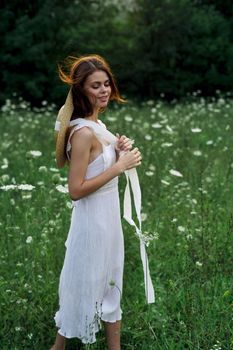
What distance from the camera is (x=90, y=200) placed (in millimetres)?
3115

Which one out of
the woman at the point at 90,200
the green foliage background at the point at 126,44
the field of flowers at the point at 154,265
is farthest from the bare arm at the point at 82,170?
the green foliage background at the point at 126,44

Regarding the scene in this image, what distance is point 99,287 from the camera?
3.18m

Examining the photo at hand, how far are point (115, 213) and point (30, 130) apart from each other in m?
6.03

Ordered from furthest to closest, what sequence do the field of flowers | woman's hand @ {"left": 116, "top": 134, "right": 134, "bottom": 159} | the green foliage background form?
1. the green foliage background
2. the field of flowers
3. woman's hand @ {"left": 116, "top": 134, "right": 134, "bottom": 159}

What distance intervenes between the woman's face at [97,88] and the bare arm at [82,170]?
0.53 feet

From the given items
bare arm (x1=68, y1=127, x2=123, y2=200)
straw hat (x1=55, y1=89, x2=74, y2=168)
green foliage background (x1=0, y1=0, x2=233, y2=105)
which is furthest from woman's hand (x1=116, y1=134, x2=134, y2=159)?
green foliage background (x1=0, y1=0, x2=233, y2=105)

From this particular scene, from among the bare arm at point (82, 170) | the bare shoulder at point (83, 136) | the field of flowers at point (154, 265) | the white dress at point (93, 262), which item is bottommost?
the field of flowers at point (154, 265)

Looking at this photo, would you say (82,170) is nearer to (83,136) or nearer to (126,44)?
(83,136)

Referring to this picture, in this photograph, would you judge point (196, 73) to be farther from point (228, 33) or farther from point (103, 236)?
point (103, 236)

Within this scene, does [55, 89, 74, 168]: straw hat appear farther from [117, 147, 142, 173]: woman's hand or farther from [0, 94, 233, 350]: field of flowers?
[0, 94, 233, 350]: field of flowers

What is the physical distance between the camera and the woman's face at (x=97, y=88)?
3105 mm

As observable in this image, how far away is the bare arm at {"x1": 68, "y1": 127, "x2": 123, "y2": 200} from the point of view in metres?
3.02

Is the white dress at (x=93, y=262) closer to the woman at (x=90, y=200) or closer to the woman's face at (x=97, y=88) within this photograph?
the woman at (x=90, y=200)

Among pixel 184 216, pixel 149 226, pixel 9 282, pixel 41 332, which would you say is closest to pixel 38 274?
pixel 9 282
